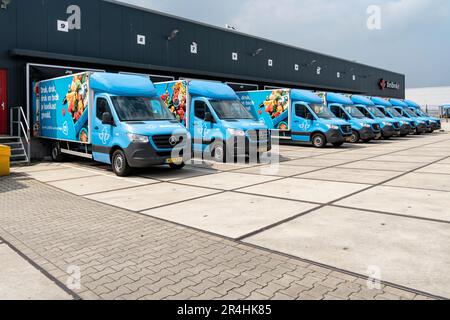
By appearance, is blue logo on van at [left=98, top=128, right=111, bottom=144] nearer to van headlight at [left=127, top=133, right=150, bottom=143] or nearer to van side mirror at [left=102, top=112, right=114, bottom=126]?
van side mirror at [left=102, top=112, right=114, bottom=126]

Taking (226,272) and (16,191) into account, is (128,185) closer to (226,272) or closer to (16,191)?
(16,191)

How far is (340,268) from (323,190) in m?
4.48

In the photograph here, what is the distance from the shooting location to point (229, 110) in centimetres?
1456

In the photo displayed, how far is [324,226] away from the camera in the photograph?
5754mm

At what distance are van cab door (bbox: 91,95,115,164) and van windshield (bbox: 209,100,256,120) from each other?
429 cm

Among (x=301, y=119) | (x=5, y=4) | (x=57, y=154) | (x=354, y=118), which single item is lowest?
(x=57, y=154)

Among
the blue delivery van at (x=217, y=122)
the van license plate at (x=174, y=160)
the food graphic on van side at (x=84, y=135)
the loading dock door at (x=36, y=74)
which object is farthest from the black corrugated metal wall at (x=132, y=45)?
the van license plate at (x=174, y=160)

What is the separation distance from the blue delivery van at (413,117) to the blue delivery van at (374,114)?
5506 mm

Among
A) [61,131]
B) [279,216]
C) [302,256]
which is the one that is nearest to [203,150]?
[61,131]

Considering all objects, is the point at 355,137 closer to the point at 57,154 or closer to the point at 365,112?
the point at 365,112

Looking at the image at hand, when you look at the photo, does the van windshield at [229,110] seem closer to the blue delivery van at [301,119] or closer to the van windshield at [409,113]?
the blue delivery van at [301,119]

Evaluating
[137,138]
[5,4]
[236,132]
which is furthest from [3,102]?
[236,132]

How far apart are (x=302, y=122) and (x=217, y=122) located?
678 centimetres

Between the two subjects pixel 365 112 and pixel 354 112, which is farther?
pixel 365 112
